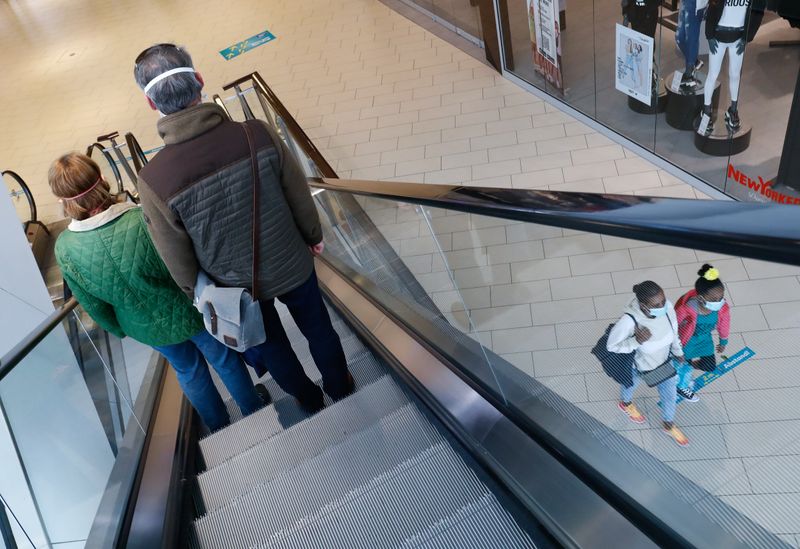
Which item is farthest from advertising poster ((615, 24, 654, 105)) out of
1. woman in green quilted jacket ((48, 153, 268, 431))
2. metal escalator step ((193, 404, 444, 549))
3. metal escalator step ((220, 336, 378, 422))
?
woman in green quilted jacket ((48, 153, 268, 431))

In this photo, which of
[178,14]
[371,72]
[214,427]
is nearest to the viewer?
[214,427]

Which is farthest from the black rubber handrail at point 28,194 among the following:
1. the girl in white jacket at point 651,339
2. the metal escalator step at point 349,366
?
the girl in white jacket at point 651,339

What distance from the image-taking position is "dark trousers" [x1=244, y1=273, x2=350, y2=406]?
119 inches

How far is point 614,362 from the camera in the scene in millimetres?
1710

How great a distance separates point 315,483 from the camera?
278cm

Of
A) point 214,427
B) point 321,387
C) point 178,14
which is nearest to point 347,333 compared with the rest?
point 321,387

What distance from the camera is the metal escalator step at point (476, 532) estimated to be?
212 cm

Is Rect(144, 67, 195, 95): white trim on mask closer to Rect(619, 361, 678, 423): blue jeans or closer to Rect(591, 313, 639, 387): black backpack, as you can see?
Rect(591, 313, 639, 387): black backpack

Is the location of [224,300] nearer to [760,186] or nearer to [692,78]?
[760,186]

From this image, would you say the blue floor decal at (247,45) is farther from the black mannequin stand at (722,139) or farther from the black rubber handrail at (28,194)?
the black mannequin stand at (722,139)

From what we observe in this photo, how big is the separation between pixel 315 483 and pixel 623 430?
140 cm

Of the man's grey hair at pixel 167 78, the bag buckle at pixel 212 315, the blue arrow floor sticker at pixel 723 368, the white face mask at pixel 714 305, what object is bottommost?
the bag buckle at pixel 212 315

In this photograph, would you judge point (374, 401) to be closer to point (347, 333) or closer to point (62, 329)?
point (347, 333)

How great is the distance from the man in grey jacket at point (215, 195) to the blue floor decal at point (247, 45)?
975 cm
